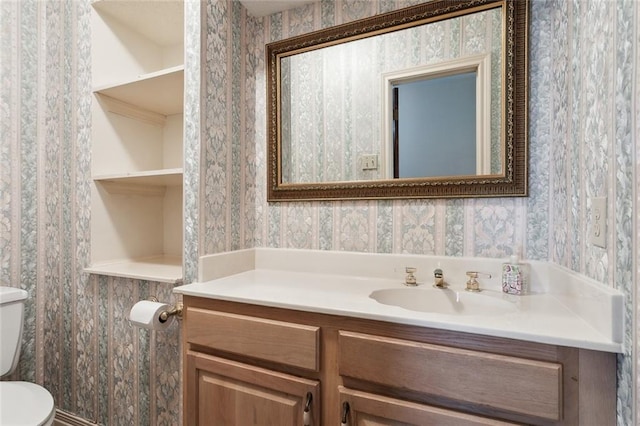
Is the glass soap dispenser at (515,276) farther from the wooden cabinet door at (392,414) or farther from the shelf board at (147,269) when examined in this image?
the shelf board at (147,269)

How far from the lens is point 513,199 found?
3.77 ft

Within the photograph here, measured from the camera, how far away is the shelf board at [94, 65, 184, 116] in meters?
1.41

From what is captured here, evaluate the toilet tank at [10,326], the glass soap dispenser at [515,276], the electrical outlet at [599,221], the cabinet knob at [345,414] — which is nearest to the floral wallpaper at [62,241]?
the toilet tank at [10,326]

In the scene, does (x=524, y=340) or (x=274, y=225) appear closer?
(x=524, y=340)

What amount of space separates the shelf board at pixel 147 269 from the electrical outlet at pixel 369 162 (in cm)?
88

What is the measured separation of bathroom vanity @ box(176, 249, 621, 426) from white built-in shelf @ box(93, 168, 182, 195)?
1.61 ft

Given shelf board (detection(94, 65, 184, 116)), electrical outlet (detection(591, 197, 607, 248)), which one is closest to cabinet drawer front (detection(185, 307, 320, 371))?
electrical outlet (detection(591, 197, 607, 248))

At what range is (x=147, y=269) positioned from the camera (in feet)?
4.97

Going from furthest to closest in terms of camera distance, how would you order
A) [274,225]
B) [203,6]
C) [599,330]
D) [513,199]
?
1. [274,225]
2. [203,6]
3. [513,199]
4. [599,330]

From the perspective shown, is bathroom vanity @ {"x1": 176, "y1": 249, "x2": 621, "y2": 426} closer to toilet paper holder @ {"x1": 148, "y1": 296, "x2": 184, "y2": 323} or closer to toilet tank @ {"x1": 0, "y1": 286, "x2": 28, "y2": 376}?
toilet paper holder @ {"x1": 148, "y1": 296, "x2": 184, "y2": 323}

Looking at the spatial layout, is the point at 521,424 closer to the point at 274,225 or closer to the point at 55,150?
the point at 274,225

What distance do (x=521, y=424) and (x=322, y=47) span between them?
1.47 m

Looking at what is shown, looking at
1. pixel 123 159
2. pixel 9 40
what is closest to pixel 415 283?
pixel 123 159

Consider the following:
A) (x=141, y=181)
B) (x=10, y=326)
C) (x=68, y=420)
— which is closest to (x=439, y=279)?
(x=141, y=181)
